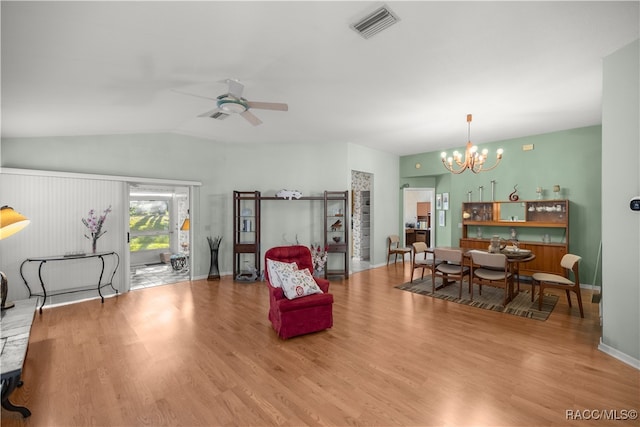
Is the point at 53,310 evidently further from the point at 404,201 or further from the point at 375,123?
the point at 404,201

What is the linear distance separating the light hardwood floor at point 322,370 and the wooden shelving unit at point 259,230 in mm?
1930

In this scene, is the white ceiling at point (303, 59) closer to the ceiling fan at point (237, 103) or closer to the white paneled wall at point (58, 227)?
the ceiling fan at point (237, 103)

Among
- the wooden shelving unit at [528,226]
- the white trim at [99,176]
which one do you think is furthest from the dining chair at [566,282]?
the white trim at [99,176]

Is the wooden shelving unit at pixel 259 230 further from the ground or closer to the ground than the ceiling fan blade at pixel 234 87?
closer to the ground

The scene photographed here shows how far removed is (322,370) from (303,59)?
2.84 m

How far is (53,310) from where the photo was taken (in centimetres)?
392

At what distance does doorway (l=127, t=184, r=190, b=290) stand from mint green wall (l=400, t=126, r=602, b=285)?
23.8 feet

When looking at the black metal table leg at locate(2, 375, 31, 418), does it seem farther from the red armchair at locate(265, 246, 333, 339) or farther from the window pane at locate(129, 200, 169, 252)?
the window pane at locate(129, 200, 169, 252)

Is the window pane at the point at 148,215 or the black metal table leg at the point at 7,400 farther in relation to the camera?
the window pane at the point at 148,215

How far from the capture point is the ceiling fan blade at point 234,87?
2777 millimetres

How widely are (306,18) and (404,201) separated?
648 cm

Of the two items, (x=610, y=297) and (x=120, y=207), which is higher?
(x=120, y=207)

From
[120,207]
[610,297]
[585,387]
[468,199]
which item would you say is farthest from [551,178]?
[120,207]

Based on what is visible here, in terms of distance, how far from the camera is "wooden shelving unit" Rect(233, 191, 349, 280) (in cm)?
566
